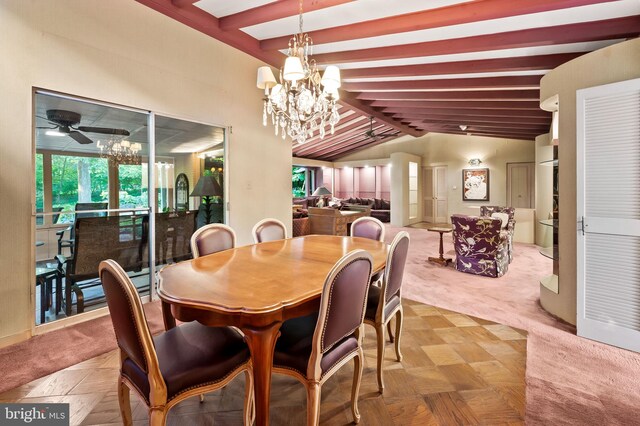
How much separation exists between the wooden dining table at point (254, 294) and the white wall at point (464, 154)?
9076 mm

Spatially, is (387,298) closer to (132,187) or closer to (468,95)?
(132,187)

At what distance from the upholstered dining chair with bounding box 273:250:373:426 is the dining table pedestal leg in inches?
5.8

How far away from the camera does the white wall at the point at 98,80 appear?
93.2 inches

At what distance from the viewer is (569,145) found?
2740 mm

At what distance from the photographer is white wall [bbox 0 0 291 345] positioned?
7.77 ft

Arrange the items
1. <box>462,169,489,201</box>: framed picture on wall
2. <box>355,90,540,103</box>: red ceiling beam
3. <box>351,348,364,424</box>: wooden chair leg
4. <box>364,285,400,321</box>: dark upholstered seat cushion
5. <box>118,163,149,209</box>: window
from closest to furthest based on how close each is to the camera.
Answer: <box>351,348,364,424</box>: wooden chair leg → <box>364,285,400,321</box>: dark upholstered seat cushion → <box>118,163,149,209</box>: window → <box>355,90,540,103</box>: red ceiling beam → <box>462,169,489,201</box>: framed picture on wall

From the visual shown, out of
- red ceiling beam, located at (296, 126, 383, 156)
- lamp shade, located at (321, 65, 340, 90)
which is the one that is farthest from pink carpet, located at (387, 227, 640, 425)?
red ceiling beam, located at (296, 126, 383, 156)

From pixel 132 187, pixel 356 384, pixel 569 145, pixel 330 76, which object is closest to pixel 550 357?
pixel 356 384

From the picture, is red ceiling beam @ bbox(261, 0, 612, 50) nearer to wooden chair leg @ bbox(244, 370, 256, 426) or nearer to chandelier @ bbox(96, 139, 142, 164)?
chandelier @ bbox(96, 139, 142, 164)

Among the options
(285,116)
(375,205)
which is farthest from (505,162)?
(285,116)

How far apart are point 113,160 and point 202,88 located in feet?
4.32

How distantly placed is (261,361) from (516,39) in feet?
12.1

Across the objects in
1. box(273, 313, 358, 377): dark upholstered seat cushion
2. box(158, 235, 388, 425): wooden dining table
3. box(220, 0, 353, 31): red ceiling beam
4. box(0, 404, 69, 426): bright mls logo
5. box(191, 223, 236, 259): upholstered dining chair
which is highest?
box(220, 0, 353, 31): red ceiling beam

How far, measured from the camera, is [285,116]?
287 cm
